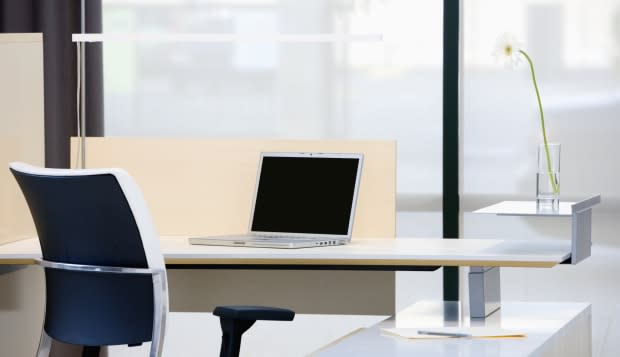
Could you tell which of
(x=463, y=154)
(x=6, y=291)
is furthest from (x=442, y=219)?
(x=6, y=291)

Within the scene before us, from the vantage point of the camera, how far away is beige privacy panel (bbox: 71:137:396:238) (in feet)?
11.3

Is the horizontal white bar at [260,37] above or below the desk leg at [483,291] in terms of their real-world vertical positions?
above

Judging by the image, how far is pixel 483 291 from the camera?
2594mm

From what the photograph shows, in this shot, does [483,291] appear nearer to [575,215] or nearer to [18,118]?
[575,215]

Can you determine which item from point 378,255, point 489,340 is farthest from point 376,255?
point 489,340

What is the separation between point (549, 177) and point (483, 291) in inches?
22.4

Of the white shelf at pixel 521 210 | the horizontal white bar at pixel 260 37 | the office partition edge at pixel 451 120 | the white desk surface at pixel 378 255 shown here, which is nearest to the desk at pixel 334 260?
the white desk surface at pixel 378 255

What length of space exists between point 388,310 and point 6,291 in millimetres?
1183

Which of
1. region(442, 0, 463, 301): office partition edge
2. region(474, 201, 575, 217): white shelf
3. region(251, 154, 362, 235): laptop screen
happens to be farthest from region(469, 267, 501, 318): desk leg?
region(442, 0, 463, 301): office partition edge

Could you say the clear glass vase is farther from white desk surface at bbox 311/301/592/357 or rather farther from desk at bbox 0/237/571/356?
white desk surface at bbox 311/301/592/357

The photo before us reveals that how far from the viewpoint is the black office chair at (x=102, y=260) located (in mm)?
2453

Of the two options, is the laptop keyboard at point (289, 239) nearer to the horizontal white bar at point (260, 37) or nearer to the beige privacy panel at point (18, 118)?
the horizontal white bar at point (260, 37)

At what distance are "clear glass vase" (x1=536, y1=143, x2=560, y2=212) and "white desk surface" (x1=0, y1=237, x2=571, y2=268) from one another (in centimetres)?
12

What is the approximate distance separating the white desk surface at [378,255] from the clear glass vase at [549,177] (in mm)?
121
